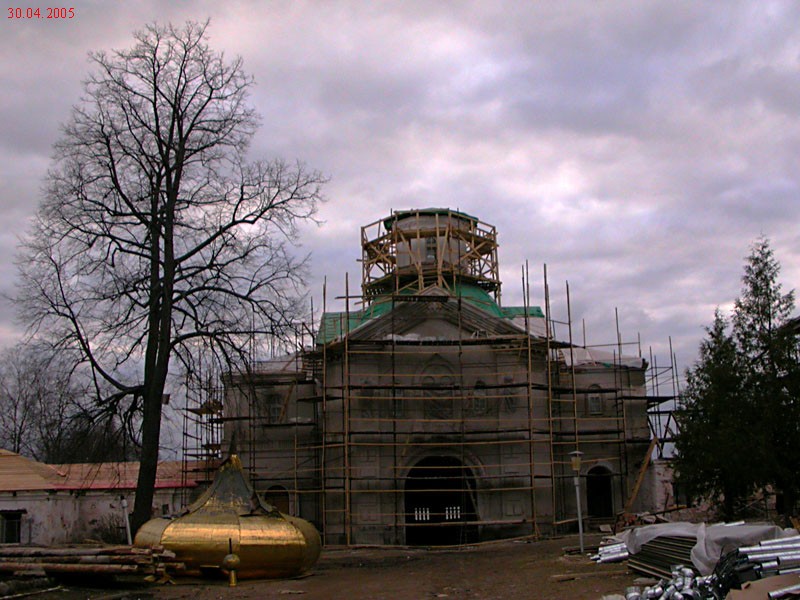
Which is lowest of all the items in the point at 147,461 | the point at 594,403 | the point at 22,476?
the point at 22,476

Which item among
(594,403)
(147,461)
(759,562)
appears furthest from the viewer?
(594,403)

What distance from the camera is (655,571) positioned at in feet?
55.3

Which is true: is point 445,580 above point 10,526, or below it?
below

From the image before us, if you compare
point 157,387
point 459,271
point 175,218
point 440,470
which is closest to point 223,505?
point 157,387

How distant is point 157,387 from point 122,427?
1425 millimetres

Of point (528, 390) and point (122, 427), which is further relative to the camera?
point (528, 390)

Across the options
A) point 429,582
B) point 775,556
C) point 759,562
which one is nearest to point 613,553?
point 429,582

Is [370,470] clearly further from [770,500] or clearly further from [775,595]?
[775,595]

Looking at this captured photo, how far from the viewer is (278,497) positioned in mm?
33031

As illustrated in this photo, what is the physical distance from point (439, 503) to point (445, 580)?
12.5m

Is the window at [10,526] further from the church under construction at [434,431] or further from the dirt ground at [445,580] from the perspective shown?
the dirt ground at [445,580]

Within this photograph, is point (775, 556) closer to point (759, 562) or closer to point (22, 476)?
point (759, 562)

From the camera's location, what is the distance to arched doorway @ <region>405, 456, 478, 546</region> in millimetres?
31261

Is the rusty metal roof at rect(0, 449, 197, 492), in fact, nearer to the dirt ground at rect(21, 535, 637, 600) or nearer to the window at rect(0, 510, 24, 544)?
the window at rect(0, 510, 24, 544)
